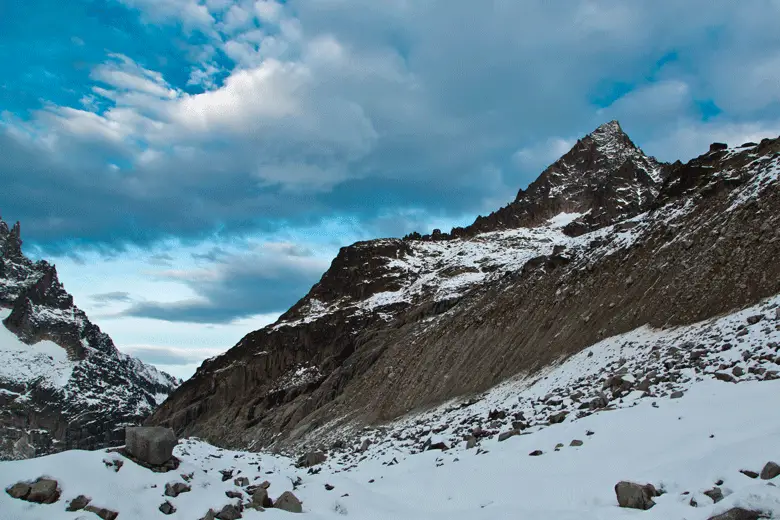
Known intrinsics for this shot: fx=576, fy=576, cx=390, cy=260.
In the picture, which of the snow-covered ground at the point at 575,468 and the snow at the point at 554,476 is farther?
the snow-covered ground at the point at 575,468

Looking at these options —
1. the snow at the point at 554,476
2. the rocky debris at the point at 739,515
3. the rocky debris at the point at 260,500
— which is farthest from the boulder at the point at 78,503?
the rocky debris at the point at 739,515

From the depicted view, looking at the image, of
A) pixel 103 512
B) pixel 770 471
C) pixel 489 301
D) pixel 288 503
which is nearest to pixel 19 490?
pixel 103 512

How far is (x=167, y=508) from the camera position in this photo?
10.0 metres

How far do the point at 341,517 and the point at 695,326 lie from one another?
1756 cm

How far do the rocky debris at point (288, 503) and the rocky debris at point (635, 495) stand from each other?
17.5ft

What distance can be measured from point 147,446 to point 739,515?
1009 cm

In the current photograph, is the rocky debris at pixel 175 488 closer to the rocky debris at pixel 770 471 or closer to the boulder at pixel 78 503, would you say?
the boulder at pixel 78 503

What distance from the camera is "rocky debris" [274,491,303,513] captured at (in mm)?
10070

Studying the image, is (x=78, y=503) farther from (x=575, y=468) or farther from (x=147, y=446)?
(x=575, y=468)

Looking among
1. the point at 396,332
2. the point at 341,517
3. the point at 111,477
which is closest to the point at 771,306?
the point at 341,517

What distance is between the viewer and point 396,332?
62.5 metres

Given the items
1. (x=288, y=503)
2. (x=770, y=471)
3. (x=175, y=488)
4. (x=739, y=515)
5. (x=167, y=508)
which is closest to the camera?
(x=739, y=515)

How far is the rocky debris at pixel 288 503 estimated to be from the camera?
10070 millimetres

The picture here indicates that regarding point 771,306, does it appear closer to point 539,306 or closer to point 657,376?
point 657,376
